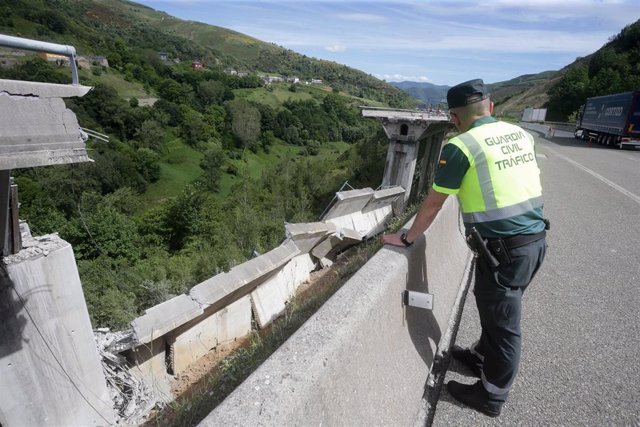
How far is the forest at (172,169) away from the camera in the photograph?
15255 mm

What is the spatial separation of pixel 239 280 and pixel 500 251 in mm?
4777

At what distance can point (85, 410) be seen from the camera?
16.8 feet

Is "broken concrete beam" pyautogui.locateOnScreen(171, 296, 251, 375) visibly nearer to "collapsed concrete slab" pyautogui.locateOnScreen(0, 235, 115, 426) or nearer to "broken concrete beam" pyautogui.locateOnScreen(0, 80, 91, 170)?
"collapsed concrete slab" pyautogui.locateOnScreen(0, 235, 115, 426)

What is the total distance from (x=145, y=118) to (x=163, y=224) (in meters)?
57.0

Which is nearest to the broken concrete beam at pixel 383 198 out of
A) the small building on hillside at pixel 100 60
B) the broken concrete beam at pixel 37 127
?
the broken concrete beam at pixel 37 127

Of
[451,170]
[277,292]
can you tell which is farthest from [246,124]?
[451,170]

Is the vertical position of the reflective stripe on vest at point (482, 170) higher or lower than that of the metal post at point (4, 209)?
higher

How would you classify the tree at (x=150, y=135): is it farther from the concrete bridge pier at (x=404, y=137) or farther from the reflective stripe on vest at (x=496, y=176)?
the reflective stripe on vest at (x=496, y=176)

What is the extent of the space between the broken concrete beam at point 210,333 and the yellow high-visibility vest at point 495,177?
4.89m

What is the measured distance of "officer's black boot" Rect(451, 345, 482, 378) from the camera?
278cm

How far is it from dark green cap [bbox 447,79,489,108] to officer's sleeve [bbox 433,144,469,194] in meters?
0.38

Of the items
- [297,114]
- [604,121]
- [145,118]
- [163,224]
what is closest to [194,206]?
[163,224]

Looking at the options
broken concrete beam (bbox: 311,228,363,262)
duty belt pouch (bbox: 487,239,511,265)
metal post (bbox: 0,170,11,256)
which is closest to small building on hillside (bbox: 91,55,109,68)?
broken concrete beam (bbox: 311,228,363,262)

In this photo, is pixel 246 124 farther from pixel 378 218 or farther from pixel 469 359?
pixel 469 359
